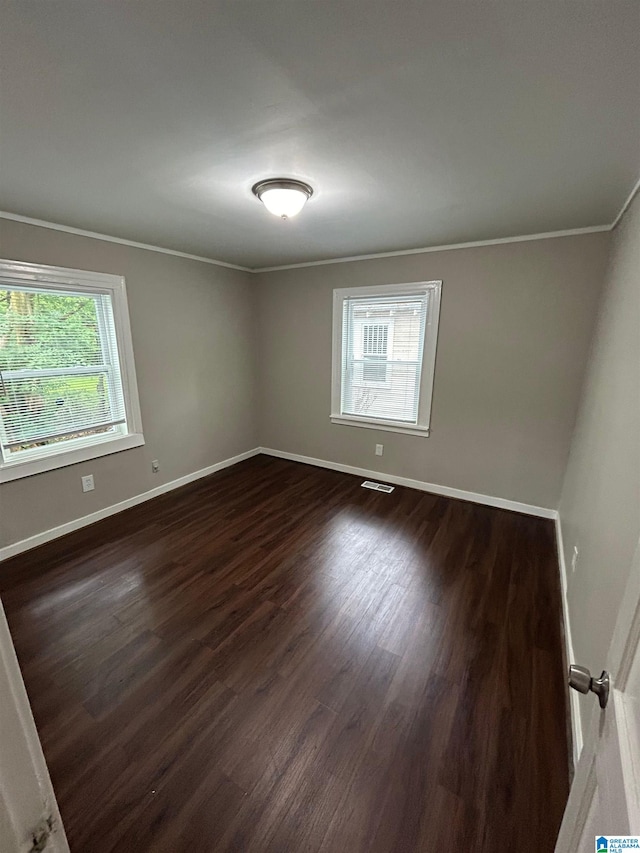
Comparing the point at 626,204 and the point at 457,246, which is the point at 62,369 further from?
the point at 626,204

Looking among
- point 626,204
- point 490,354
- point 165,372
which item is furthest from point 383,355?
point 165,372

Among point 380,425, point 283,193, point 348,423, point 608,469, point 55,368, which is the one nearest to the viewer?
point 608,469

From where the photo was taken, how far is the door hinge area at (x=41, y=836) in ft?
1.45

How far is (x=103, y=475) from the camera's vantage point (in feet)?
10.1

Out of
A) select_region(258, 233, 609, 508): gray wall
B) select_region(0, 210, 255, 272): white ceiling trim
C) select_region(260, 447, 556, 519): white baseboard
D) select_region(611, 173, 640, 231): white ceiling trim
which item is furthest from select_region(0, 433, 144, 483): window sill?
select_region(611, 173, 640, 231): white ceiling trim

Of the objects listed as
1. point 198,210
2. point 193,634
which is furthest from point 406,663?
point 198,210

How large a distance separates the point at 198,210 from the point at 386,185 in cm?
122

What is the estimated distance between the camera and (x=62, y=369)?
8.95ft

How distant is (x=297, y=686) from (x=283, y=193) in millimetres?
2455

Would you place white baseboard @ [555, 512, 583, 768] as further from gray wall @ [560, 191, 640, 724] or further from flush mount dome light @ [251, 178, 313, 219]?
flush mount dome light @ [251, 178, 313, 219]

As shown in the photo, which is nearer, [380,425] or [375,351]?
[375,351]

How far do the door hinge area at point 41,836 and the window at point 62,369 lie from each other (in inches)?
108

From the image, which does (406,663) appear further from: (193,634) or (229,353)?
(229,353)

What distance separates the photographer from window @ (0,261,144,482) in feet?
8.05
